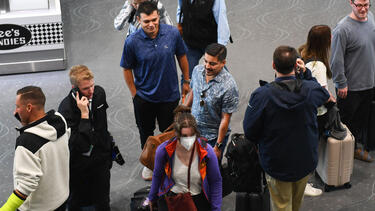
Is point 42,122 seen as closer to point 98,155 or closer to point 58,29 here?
point 98,155

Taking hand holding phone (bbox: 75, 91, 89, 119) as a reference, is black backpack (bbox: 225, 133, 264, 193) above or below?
below

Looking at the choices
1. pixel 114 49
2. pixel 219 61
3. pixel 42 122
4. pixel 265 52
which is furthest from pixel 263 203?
pixel 114 49

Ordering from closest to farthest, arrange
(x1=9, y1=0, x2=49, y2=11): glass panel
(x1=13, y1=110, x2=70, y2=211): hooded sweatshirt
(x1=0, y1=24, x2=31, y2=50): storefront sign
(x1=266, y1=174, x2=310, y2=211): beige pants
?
1. (x1=13, y1=110, x2=70, y2=211): hooded sweatshirt
2. (x1=266, y1=174, x2=310, y2=211): beige pants
3. (x1=0, y1=24, x2=31, y2=50): storefront sign
4. (x1=9, y1=0, x2=49, y2=11): glass panel

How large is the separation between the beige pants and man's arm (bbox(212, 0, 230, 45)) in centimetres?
201

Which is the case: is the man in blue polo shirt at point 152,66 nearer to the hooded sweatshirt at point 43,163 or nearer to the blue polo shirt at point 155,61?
the blue polo shirt at point 155,61

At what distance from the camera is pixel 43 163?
3.79 meters

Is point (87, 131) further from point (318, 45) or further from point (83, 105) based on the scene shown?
point (318, 45)

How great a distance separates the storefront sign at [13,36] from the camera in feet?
25.1

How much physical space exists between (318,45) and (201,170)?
5.80 feet

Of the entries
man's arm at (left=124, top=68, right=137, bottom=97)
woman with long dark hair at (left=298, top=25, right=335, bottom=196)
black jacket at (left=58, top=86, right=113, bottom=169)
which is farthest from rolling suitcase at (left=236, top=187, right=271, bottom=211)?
man's arm at (left=124, top=68, right=137, bottom=97)

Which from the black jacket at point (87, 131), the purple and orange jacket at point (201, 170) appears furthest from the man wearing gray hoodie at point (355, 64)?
the black jacket at point (87, 131)

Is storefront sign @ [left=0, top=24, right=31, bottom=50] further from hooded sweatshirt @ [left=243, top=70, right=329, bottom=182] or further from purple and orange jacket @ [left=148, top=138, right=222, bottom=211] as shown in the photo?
hooded sweatshirt @ [left=243, top=70, right=329, bottom=182]

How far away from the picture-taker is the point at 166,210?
4047 millimetres

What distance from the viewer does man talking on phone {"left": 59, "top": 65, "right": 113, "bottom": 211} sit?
4189mm
